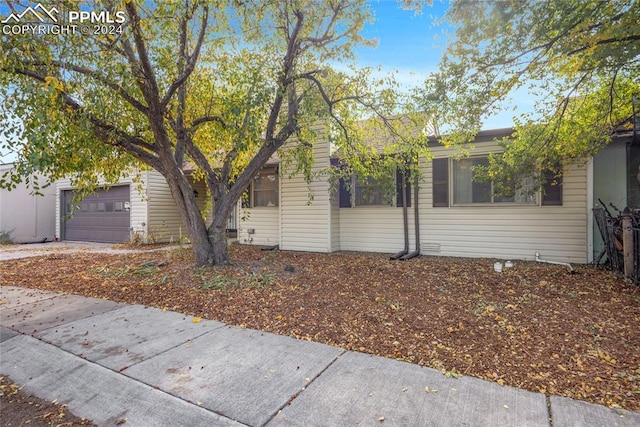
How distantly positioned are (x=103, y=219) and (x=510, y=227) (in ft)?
47.0

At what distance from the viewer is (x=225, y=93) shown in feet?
22.5

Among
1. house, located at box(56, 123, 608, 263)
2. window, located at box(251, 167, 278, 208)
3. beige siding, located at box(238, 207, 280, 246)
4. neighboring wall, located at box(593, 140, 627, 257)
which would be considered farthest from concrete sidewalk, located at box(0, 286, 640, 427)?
window, located at box(251, 167, 278, 208)

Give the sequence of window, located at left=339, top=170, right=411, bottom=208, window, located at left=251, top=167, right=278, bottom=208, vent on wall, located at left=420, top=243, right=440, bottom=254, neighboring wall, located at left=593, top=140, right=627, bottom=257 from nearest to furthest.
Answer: neighboring wall, located at left=593, top=140, right=627, bottom=257
vent on wall, located at left=420, top=243, right=440, bottom=254
window, located at left=339, top=170, right=411, bottom=208
window, located at left=251, top=167, right=278, bottom=208

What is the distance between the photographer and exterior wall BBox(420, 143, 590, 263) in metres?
7.39

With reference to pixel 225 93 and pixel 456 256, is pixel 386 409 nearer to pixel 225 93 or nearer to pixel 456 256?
pixel 225 93

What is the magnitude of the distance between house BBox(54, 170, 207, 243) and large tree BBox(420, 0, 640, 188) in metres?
9.78

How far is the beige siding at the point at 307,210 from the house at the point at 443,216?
0.03m

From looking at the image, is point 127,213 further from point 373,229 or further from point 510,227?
point 510,227

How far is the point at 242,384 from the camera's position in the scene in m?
2.75

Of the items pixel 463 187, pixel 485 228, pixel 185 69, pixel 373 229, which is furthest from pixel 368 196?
pixel 185 69

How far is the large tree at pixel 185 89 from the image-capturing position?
14.8 ft

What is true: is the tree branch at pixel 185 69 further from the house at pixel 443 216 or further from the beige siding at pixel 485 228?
the beige siding at pixel 485 228

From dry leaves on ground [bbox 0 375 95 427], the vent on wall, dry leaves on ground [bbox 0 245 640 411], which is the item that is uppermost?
the vent on wall

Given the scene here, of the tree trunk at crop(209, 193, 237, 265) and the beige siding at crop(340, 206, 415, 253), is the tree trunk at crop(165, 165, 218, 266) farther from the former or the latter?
the beige siding at crop(340, 206, 415, 253)
